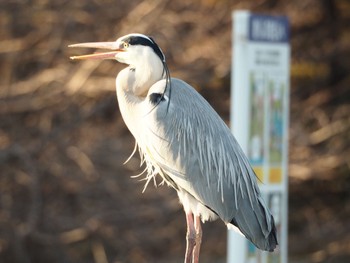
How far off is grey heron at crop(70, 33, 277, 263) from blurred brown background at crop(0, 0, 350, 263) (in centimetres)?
460

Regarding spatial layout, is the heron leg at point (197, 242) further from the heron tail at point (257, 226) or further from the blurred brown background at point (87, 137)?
the blurred brown background at point (87, 137)

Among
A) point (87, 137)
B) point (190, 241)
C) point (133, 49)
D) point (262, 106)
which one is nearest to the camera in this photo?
point (133, 49)

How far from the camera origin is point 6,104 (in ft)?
32.5

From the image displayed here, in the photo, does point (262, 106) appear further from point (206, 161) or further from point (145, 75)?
point (145, 75)

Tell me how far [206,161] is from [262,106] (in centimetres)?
205

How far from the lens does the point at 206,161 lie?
5.45 metres

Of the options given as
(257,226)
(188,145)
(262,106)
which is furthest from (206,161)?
(262,106)

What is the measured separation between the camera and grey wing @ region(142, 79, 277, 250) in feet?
17.4

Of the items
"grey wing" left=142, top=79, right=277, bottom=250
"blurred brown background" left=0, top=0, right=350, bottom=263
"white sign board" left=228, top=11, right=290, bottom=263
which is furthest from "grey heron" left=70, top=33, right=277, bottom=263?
"blurred brown background" left=0, top=0, right=350, bottom=263

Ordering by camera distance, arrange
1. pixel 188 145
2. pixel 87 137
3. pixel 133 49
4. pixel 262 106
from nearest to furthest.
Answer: pixel 133 49 < pixel 188 145 < pixel 262 106 < pixel 87 137

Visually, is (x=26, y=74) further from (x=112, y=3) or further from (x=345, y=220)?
(x=345, y=220)

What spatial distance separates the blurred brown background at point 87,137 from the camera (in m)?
9.99

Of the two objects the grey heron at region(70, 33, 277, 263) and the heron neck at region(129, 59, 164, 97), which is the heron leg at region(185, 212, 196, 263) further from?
the heron neck at region(129, 59, 164, 97)

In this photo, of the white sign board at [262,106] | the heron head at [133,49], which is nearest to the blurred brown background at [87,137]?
the white sign board at [262,106]
